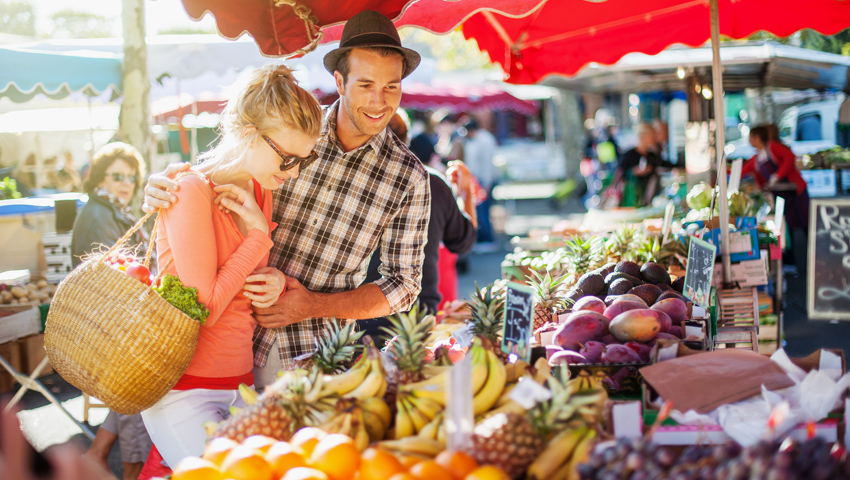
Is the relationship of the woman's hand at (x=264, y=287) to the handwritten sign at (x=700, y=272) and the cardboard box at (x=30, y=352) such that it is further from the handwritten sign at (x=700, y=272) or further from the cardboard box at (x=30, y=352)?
the cardboard box at (x=30, y=352)

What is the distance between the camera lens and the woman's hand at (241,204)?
7.11 ft

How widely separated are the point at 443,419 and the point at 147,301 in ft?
Answer: 3.04

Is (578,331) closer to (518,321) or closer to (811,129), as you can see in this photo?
(518,321)

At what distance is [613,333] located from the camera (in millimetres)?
2535

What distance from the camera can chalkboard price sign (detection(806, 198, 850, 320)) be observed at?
3576 mm

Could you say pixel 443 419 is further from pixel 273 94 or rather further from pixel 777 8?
pixel 777 8

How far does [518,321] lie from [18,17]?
132ft

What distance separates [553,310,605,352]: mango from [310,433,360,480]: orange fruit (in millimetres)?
1162

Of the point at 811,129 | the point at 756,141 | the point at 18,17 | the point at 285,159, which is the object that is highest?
the point at 18,17

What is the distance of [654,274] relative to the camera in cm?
352

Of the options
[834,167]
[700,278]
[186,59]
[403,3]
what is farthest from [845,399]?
[834,167]

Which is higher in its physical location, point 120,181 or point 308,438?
point 120,181

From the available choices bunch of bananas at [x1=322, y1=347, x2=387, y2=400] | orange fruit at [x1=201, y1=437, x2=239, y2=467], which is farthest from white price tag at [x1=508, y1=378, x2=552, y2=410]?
orange fruit at [x1=201, y1=437, x2=239, y2=467]

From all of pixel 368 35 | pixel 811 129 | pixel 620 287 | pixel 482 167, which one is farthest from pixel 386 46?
pixel 811 129
